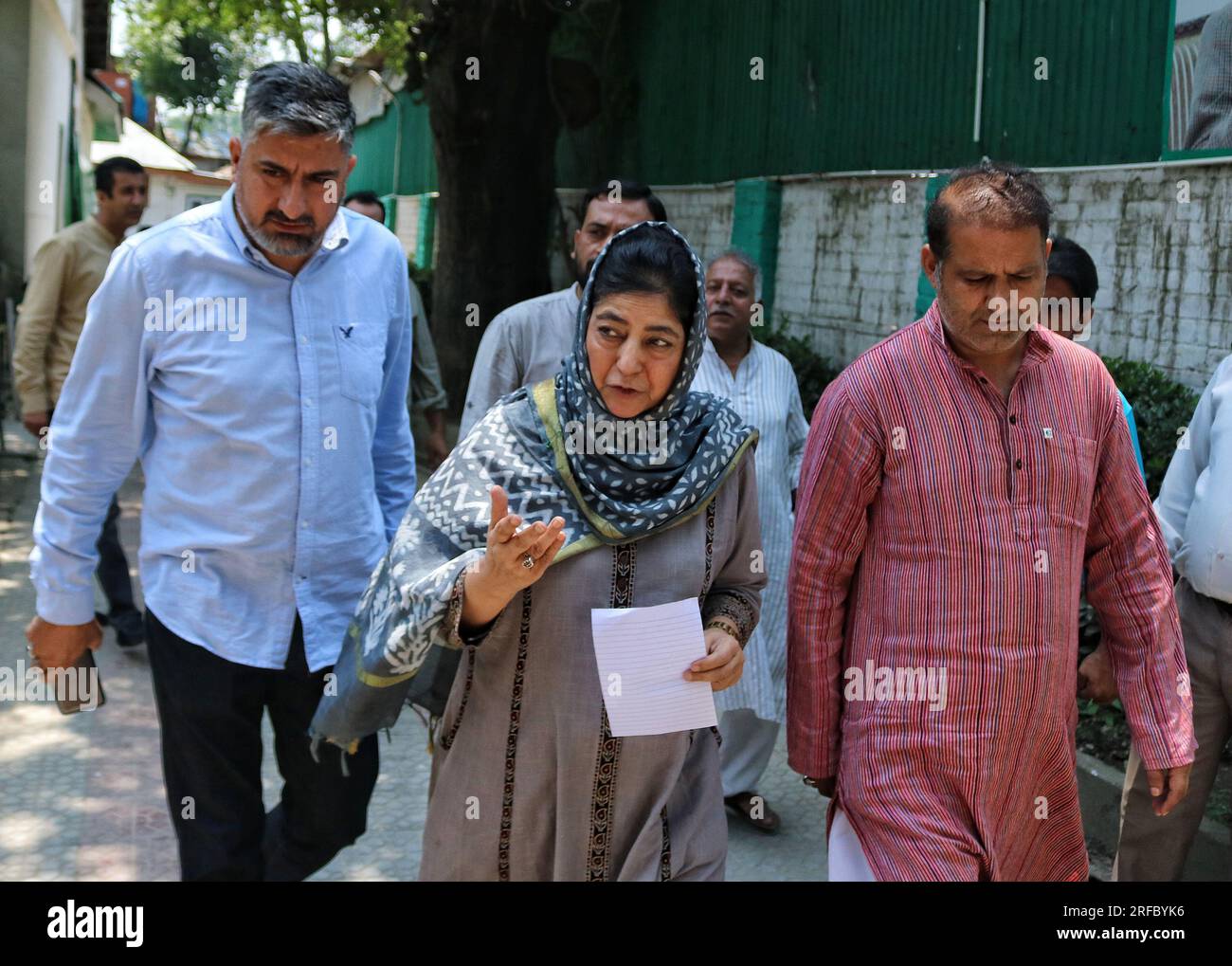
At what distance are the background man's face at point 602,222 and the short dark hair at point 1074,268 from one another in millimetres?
1217

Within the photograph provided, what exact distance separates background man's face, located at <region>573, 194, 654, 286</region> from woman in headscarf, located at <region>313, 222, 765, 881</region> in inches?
64.3

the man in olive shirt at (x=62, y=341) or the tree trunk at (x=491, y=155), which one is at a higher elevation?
the tree trunk at (x=491, y=155)

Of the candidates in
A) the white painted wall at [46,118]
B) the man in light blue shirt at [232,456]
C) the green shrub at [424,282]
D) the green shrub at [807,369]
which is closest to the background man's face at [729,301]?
the man in light blue shirt at [232,456]

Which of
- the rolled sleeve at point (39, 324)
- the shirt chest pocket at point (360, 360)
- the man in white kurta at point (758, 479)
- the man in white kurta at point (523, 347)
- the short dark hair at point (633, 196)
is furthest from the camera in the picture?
the rolled sleeve at point (39, 324)

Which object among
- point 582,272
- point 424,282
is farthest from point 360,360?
point 424,282

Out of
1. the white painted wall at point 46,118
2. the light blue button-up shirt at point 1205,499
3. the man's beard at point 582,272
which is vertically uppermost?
the white painted wall at point 46,118

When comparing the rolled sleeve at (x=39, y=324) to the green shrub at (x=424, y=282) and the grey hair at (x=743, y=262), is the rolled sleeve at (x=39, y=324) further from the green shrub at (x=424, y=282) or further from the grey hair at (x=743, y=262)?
the green shrub at (x=424, y=282)

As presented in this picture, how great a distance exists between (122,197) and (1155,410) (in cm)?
494

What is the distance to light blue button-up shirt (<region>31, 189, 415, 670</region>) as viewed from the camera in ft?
10.3

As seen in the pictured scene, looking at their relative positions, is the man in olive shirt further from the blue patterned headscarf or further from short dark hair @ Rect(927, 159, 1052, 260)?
short dark hair @ Rect(927, 159, 1052, 260)

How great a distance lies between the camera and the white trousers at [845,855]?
295 cm

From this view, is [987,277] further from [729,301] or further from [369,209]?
[369,209]

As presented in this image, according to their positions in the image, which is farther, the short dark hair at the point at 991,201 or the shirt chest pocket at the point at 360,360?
the shirt chest pocket at the point at 360,360

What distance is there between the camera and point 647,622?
2.64 metres
